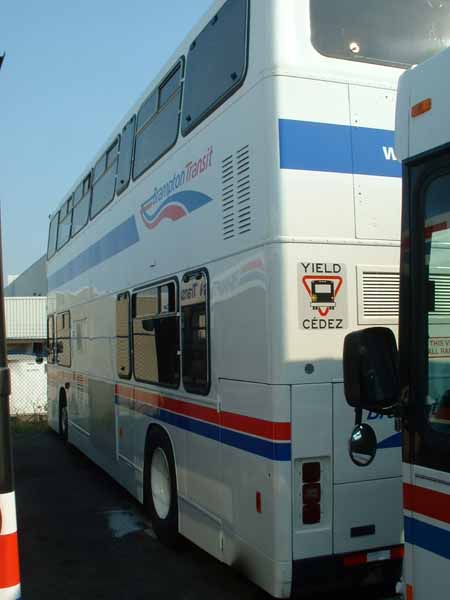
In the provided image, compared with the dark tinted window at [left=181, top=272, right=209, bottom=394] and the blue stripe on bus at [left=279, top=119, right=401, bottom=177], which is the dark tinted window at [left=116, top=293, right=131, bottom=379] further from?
the blue stripe on bus at [left=279, top=119, right=401, bottom=177]

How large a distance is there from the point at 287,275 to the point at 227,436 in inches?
53.4

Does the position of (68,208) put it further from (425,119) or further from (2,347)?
(425,119)

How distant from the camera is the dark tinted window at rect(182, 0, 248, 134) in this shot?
15.5 ft

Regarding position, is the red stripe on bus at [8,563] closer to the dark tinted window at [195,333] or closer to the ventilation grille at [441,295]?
the dark tinted window at [195,333]

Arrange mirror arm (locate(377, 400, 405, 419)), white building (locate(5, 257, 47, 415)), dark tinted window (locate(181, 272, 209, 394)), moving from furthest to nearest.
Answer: white building (locate(5, 257, 47, 415)), dark tinted window (locate(181, 272, 209, 394)), mirror arm (locate(377, 400, 405, 419))

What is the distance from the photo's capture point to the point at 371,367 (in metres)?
2.85

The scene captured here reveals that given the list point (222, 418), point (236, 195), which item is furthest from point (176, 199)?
point (222, 418)

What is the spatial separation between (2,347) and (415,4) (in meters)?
3.62

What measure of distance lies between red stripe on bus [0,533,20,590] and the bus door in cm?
217

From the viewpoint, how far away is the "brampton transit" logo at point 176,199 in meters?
5.38

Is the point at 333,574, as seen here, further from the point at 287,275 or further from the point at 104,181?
the point at 104,181

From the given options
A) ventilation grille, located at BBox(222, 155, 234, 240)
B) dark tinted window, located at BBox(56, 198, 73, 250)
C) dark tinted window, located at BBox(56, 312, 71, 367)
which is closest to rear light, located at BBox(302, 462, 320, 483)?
ventilation grille, located at BBox(222, 155, 234, 240)

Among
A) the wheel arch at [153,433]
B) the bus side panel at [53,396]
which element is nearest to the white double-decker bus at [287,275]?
the wheel arch at [153,433]

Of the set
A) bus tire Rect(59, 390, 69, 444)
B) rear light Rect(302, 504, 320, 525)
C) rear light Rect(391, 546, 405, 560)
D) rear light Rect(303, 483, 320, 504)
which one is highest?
rear light Rect(303, 483, 320, 504)
